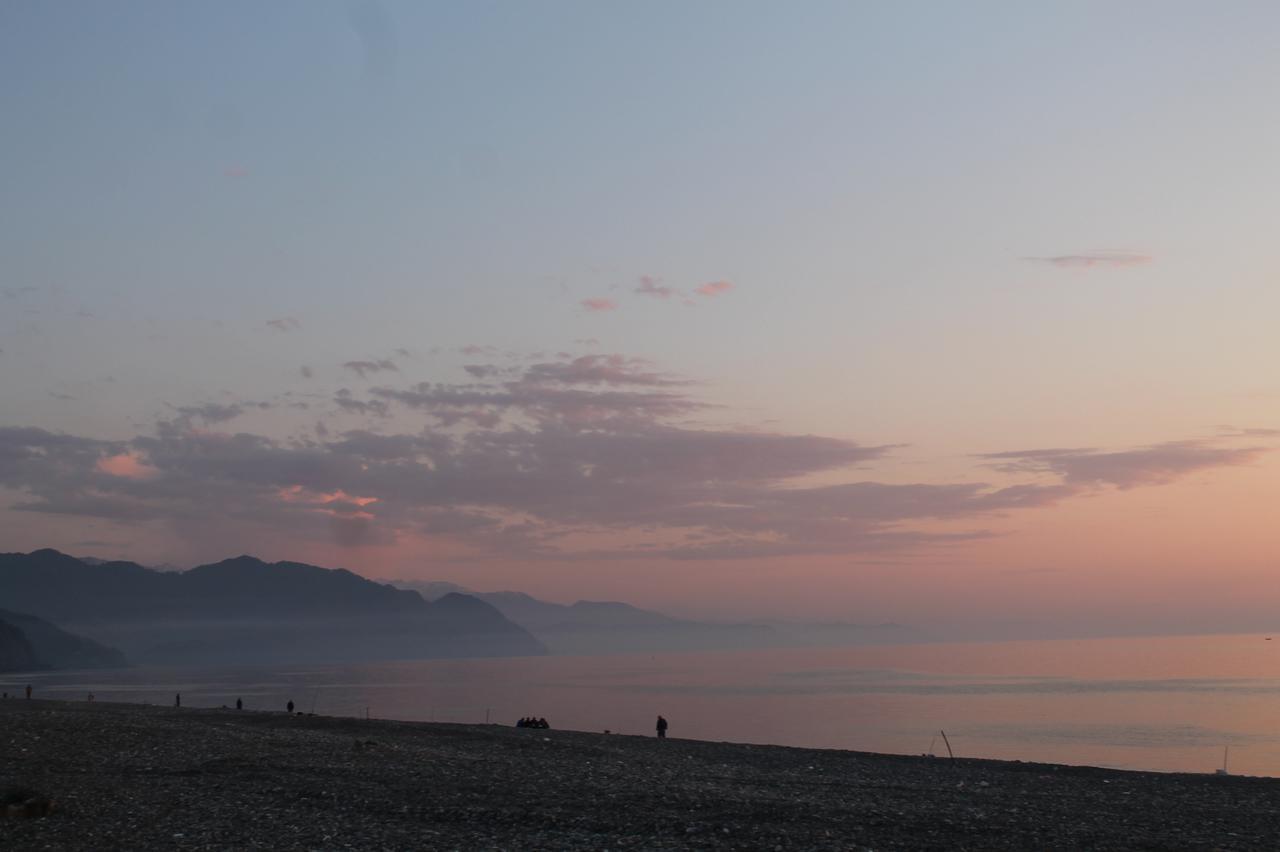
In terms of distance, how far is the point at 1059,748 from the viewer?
77125mm

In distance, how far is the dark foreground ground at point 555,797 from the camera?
66.8 ft

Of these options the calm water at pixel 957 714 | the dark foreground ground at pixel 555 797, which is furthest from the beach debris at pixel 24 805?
the calm water at pixel 957 714

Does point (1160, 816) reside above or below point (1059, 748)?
above

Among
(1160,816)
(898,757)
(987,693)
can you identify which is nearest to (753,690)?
(987,693)

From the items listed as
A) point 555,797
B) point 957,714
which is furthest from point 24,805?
point 957,714

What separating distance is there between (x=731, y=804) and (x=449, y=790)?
7065 millimetres

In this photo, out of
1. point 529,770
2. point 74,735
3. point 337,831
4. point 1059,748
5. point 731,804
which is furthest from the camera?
point 1059,748

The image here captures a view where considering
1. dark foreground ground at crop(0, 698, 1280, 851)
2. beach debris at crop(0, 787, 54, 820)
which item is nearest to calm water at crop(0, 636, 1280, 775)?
dark foreground ground at crop(0, 698, 1280, 851)

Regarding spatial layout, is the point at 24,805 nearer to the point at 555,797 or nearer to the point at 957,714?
the point at 555,797

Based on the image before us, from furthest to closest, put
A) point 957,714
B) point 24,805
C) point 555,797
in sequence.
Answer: point 957,714
point 555,797
point 24,805

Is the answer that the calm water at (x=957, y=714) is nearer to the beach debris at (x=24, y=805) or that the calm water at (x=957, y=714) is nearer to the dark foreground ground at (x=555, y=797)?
the dark foreground ground at (x=555, y=797)

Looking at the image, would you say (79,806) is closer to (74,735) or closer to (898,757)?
(74,735)

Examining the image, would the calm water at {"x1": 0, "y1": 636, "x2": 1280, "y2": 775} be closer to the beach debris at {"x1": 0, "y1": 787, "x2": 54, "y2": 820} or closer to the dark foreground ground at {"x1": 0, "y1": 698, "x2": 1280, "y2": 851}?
the dark foreground ground at {"x1": 0, "y1": 698, "x2": 1280, "y2": 851}

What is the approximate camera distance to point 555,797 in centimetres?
2477
